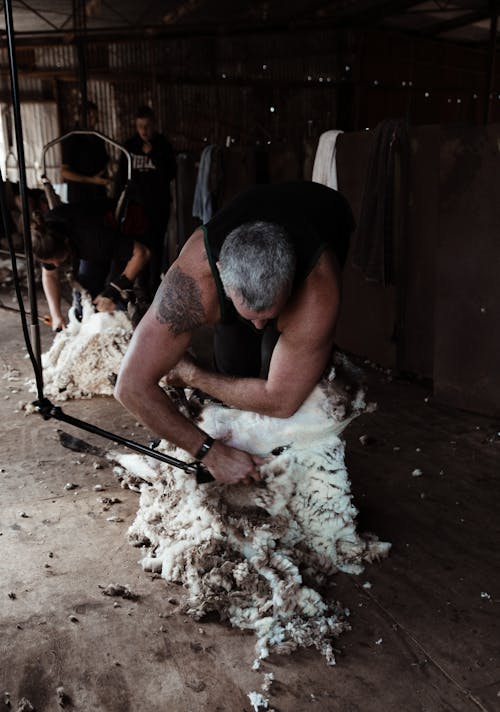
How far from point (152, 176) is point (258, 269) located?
4.48 meters

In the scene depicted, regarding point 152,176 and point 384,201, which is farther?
point 152,176

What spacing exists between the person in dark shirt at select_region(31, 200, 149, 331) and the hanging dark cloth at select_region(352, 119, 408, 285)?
151 cm

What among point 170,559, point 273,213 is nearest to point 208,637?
point 170,559

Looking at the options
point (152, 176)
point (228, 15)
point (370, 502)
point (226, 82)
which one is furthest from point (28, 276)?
point (226, 82)

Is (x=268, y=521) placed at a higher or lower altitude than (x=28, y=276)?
lower

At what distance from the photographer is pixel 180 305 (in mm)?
2156

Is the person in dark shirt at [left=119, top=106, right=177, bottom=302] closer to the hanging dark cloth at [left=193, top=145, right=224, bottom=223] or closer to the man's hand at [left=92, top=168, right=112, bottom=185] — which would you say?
→ the man's hand at [left=92, top=168, right=112, bottom=185]

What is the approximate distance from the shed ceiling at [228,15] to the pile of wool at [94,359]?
6453 millimetres

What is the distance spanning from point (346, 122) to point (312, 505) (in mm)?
10147

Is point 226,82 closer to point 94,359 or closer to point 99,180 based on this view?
point 99,180

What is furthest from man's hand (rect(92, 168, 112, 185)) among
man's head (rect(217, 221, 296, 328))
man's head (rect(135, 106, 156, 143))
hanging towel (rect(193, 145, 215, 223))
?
man's head (rect(217, 221, 296, 328))

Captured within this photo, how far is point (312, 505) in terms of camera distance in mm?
2445

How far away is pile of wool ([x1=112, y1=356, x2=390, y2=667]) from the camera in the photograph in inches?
87.4

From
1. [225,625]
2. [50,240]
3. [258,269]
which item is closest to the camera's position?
[258,269]
